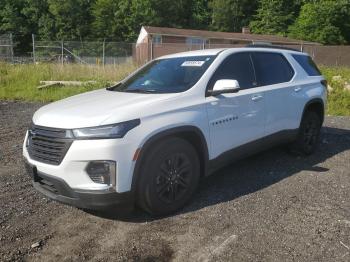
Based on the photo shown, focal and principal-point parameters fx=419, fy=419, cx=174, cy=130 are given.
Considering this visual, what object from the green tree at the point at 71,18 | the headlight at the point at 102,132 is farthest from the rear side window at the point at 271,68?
the green tree at the point at 71,18

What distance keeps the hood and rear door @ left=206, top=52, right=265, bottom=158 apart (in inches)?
24.8

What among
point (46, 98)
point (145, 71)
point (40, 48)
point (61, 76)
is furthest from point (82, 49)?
point (145, 71)

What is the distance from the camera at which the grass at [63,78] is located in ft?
45.5

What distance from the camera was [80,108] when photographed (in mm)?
4320

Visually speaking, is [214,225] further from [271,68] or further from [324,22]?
[324,22]

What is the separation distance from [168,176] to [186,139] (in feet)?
1.55

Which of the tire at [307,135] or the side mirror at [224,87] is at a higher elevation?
the side mirror at [224,87]

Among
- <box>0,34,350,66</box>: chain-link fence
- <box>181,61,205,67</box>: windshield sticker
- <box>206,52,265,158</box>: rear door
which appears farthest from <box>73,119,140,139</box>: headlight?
<box>0,34,350,66</box>: chain-link fence

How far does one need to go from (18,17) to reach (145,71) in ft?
223

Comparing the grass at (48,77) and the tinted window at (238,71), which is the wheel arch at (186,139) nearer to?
the tinted window at (238,71)

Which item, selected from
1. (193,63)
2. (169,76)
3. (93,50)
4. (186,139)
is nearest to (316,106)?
(193,63)

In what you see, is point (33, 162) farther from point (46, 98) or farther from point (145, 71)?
point (46, 98)

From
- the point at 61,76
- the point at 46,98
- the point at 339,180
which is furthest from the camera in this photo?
the point at 61,76

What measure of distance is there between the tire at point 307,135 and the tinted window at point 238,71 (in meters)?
1.55
